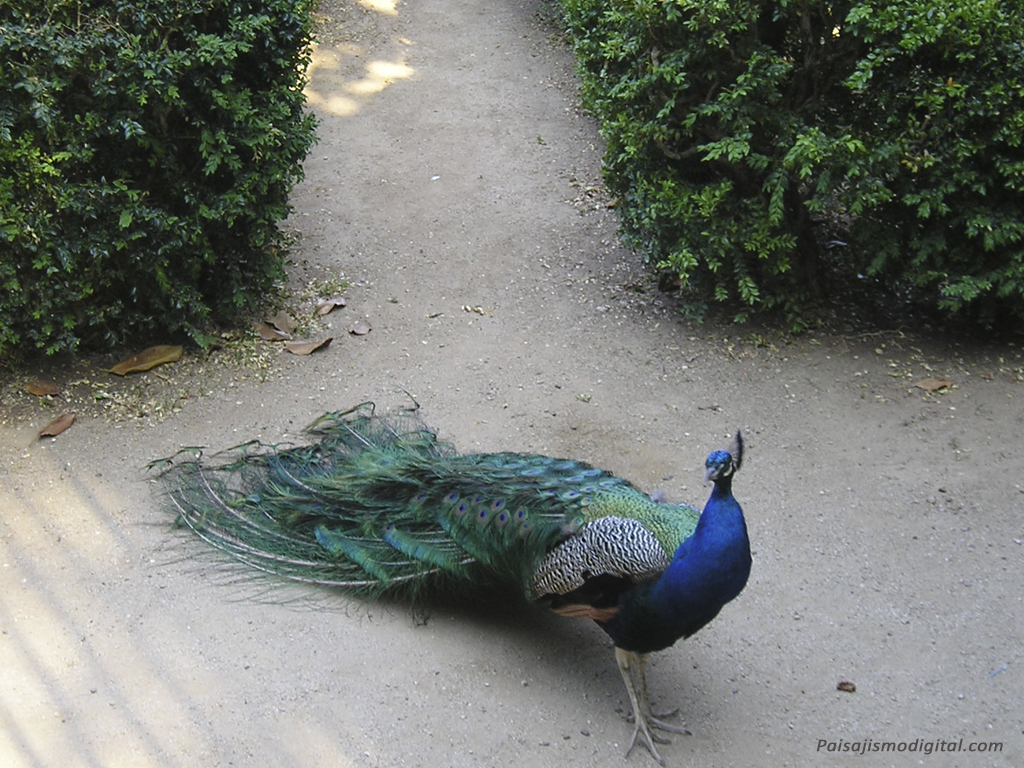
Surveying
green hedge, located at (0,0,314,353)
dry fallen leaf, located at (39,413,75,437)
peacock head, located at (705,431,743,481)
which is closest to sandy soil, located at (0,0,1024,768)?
dry fallen leaf, located at (39,413,75,437)

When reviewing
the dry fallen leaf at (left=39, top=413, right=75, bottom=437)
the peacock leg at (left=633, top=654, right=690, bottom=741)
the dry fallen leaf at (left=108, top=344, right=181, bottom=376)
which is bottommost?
the dry fallen leaf at (left=39, top=413, right=75, bottom=437)

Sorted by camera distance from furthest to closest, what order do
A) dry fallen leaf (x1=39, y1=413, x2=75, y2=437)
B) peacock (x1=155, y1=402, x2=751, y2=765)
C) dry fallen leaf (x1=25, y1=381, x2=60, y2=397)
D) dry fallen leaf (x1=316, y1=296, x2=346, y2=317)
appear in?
dry fallen leaf (x1=316, y1=296, x2=346, y2=317) < dry fallen leaf (x1=25, y1=381, x2=60, y2=397) < dry fallen leaf (x1=39, y1=413, x2=75, y2=437) < peacock (x1=155, y1=402, x2=751, y2=765)

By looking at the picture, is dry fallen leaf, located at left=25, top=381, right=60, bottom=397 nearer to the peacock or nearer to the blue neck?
the peacock

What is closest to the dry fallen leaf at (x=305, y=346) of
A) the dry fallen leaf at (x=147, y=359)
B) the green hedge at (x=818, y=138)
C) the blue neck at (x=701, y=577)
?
the dry fallen leaf at (x=147, y=359)

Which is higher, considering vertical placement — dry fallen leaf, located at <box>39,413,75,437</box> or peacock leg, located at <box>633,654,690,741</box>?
peacock leg, located at <box>633,654,690,741</box>

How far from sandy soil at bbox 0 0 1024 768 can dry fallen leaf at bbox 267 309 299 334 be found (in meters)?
0.23

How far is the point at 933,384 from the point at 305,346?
3.96 metres

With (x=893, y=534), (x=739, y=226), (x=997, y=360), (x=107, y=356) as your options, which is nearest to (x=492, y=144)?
(x=739, y=226)

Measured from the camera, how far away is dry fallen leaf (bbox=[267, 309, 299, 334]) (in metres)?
6.79

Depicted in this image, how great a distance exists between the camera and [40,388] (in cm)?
605

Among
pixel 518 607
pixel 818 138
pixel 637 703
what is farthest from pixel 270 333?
pixel 637 703

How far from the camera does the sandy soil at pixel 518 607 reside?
3980mm

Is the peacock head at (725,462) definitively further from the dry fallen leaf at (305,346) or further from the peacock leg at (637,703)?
the dry fallen leaf at (305,346)

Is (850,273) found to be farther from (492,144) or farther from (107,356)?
(107,356)
